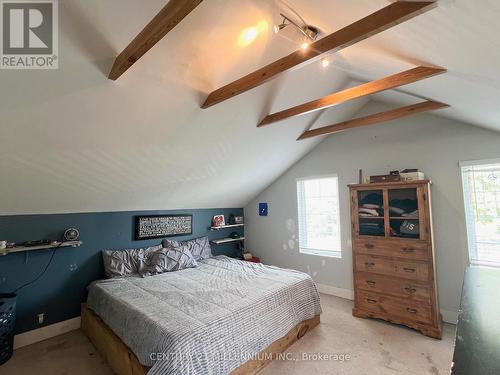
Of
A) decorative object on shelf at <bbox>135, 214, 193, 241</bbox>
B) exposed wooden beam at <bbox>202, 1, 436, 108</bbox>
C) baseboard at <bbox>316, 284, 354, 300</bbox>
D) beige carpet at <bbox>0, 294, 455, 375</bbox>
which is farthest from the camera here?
baseboard at <bbox>316, 284, 354, 300</bbox>

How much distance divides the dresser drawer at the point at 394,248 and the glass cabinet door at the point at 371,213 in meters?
0.12

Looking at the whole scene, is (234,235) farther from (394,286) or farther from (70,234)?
(394,286)

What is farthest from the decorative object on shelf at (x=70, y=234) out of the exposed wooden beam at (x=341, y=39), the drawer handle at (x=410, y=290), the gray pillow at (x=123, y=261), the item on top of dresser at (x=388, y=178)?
the drawer handle at (x=410, y=290)

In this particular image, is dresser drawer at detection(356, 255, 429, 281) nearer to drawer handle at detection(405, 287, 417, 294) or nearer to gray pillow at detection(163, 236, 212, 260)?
drawer handle at detection(405, 287, 417, 294)

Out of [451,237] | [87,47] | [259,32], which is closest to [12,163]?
[87,47]

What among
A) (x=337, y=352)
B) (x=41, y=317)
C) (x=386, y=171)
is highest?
(x=386, y=171)

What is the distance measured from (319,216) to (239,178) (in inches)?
62.1

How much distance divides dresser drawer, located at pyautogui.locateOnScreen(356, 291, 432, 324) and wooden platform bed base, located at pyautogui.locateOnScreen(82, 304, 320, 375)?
70 cm

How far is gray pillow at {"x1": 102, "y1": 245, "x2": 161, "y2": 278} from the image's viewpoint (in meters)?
3.10

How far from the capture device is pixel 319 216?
424 cm

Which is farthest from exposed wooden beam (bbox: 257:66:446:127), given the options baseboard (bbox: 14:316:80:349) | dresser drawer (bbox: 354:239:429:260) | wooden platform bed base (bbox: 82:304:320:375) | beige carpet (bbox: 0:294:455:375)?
baseboard (bbox: 14:316:80:349)

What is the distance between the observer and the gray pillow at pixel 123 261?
10.2 feet

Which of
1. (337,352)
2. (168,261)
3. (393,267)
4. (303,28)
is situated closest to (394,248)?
(393,267)

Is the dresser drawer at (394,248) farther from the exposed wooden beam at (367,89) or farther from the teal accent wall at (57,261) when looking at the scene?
the teal accent wall at (57,261)
